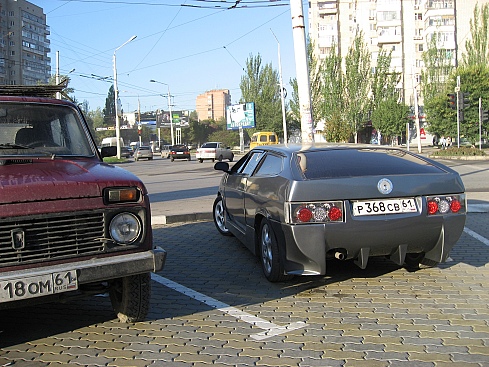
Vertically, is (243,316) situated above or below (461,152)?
below

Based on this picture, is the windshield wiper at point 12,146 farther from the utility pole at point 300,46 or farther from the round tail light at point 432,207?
the utility pole at point 300,46

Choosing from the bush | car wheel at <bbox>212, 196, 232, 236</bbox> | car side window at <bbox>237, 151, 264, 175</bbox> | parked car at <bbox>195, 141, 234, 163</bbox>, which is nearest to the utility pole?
car wheel at <bbox>212, 196, 232, 236</bbox>

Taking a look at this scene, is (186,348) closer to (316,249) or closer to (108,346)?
(108,346)

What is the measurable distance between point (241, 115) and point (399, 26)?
85.1 ft

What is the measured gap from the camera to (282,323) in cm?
439

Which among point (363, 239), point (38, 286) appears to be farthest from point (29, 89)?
point (363, 239)

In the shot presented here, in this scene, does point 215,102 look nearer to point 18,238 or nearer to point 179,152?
point 179,152

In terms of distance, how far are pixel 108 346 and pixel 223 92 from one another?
186586 mm

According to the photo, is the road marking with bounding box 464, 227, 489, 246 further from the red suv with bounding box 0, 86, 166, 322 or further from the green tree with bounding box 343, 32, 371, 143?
the green tree with bounding box 343, 32, 371, 143

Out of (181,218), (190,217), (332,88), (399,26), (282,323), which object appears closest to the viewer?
(282,323)

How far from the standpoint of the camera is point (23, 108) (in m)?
4.90

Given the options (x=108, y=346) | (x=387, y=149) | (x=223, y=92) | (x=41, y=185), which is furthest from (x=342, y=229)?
(x=223, y=92)

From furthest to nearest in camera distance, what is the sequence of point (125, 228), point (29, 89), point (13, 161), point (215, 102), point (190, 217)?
point (215, 102)
point (190, 217)
point (29, 89)
point (13, 161)
point (125, 228)

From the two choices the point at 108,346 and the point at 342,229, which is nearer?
the point at 108,346
